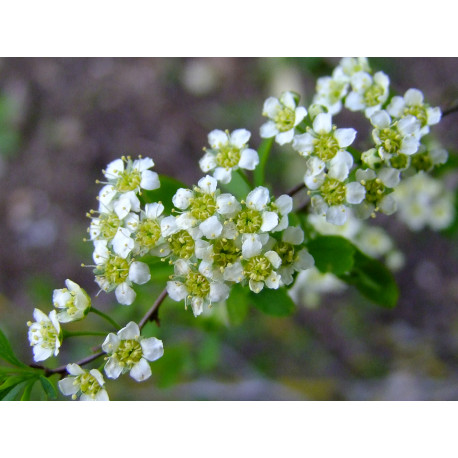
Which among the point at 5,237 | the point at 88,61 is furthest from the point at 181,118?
the point at 5,237

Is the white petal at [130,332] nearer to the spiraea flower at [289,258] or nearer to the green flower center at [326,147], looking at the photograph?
the spiraea flower at [289,258]

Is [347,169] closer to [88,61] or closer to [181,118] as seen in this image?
[181,118]

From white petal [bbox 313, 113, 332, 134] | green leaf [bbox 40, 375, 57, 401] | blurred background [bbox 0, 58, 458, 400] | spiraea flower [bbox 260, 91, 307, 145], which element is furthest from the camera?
blurred background [bbox 0, 58, 458, 400]

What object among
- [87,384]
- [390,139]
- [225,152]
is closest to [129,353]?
[87,384]

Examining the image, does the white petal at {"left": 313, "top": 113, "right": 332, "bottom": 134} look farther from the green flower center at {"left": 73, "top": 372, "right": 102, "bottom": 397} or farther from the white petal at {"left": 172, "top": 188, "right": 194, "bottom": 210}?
the green flower center at {"left": 73, "top": 372, "right": 102, "bottom": 397}

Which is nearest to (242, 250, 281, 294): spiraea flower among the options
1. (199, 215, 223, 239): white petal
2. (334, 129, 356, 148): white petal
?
(199, 215, 223, 239): white petal
